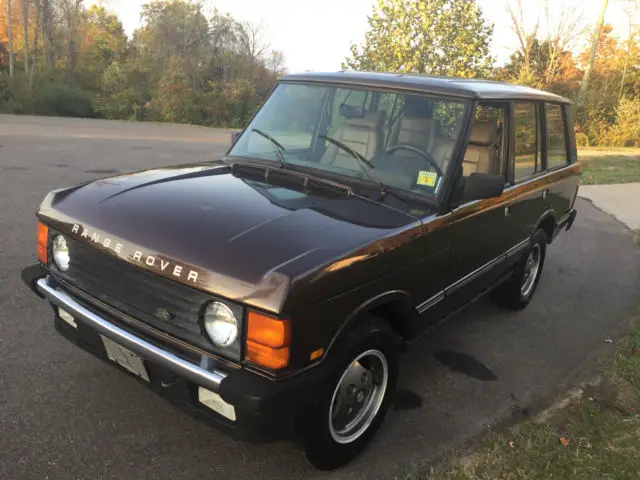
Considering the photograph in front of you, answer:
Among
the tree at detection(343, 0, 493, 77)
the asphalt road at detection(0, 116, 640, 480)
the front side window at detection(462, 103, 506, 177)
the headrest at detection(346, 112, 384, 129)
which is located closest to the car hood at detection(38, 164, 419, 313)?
the headrest at detection(346, 112, 384, 129)

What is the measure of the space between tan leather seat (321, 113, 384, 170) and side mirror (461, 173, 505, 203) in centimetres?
62

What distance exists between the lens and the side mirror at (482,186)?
3.07m

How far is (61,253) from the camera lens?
2844 millimetres

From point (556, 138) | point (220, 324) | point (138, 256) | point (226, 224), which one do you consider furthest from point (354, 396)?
point (556, 138)

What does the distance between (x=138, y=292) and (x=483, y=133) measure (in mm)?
2446

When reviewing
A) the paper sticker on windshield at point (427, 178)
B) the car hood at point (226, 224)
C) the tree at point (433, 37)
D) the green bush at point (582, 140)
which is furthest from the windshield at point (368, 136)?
the green bush at point (582, 140)

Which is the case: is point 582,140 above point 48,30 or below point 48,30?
below

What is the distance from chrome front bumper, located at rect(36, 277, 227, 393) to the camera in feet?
7.25

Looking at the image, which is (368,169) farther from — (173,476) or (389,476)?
(173,476)

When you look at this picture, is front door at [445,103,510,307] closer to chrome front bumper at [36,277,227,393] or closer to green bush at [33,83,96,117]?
chrome front bumper at [36,277,227,393]

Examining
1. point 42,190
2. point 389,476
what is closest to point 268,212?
point 389,476

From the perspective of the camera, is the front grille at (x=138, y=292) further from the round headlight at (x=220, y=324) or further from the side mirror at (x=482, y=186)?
the side mirror at (x=482, y=186)

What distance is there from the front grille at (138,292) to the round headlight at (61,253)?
0.07 m

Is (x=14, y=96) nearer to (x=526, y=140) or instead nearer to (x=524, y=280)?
(x=524, y=280)
